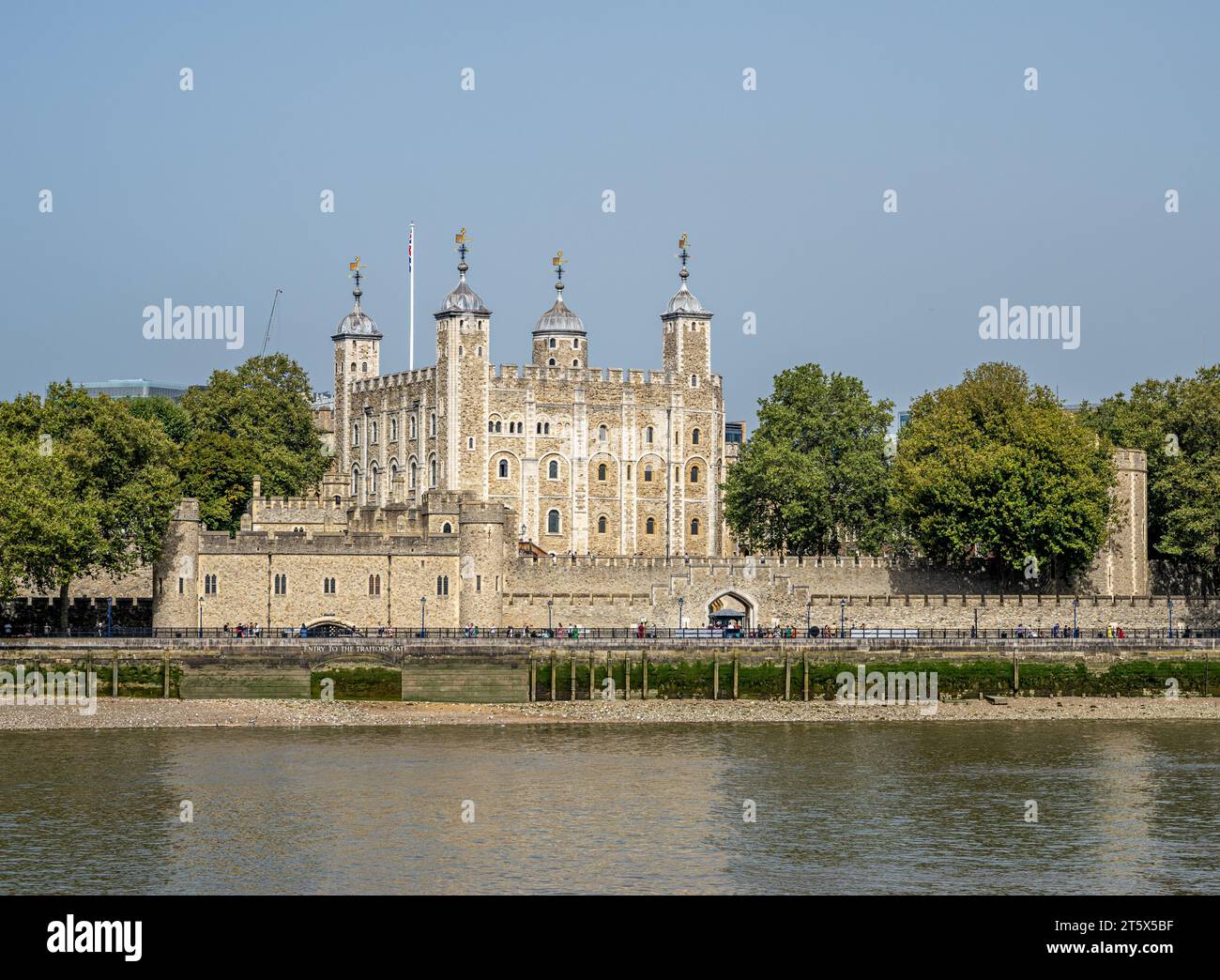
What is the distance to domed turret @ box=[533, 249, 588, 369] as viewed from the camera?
106 metres

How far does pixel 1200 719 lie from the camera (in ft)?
221

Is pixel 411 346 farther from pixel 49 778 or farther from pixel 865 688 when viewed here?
pixel 49 778

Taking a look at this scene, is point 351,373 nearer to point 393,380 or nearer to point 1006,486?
point 393,380

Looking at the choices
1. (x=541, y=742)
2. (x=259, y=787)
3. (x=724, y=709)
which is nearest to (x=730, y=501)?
(x=724, y=709)

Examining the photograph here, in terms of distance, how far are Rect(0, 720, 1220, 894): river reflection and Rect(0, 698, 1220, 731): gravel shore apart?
168 cm

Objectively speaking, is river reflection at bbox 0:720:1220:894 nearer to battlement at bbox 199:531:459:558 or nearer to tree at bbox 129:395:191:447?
battlement at bbox 199:531:459:558

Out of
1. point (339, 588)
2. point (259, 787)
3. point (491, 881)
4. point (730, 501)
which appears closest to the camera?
point (491, 881)

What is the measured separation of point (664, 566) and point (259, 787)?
32431mm

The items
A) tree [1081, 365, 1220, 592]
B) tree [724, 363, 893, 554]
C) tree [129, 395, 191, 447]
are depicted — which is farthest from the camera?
tree [129, 395, 191, 447]

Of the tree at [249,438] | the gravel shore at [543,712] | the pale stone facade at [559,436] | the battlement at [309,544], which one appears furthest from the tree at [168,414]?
the gravel shore at [543,712]

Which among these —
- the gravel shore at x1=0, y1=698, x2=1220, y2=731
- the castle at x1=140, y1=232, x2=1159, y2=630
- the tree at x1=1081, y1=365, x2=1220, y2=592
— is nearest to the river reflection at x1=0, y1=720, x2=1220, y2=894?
the gravel shore at x1=0, y1=698, x2=1220, y2=731

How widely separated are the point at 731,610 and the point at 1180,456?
20441 mm

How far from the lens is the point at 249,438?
90.2 metres

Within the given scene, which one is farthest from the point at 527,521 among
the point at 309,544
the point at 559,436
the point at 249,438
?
the point at 309,544
